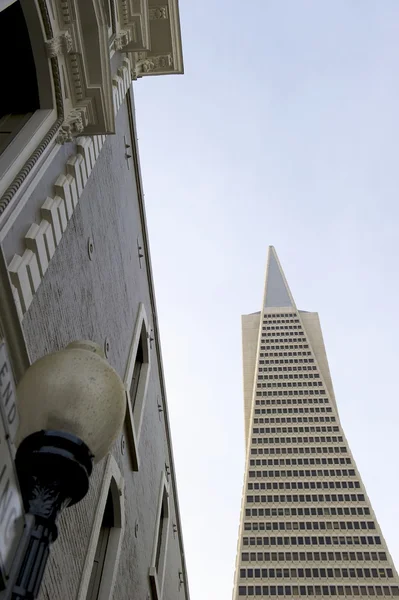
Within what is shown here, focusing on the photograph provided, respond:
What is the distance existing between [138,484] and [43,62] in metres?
9.38

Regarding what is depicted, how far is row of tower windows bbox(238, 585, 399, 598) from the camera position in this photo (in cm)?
8150

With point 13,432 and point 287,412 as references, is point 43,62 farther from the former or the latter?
point 287,412

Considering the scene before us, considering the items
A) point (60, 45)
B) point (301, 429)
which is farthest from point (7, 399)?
point (301, 429)

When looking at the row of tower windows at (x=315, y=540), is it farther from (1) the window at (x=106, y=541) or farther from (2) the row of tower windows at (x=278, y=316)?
(1) the window at (x=106, y=541)

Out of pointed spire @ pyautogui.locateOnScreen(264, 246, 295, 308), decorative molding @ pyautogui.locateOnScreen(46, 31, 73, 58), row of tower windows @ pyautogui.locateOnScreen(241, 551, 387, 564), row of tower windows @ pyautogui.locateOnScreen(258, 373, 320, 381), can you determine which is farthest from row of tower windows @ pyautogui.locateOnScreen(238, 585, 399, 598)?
decorative molding @ pyautogui.locateOnScreen(46, 31, 73, 58)

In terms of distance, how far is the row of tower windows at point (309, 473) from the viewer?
101 metres

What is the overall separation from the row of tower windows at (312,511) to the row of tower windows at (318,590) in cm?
1289

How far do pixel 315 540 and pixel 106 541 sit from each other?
89779 millimetres

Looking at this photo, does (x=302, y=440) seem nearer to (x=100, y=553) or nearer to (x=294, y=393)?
(x=294, y=393)

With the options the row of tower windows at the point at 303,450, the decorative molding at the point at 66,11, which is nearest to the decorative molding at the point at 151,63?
the decorative molding at the point at 66,11

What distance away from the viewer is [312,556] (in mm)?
87375

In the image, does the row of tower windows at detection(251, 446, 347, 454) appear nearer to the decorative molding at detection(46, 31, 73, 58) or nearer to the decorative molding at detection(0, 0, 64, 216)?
the decorative molding at detection(0, 0, 64, 216)

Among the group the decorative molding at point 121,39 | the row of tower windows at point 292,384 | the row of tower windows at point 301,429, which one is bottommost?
the decorative molding at point 121,39

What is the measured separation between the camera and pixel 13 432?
2.29 metres
